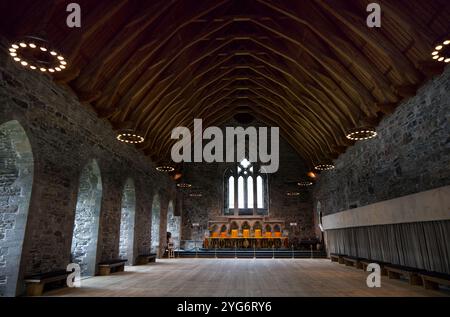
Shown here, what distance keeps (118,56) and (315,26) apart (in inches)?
211

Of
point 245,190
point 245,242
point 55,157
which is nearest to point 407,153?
point 55,157

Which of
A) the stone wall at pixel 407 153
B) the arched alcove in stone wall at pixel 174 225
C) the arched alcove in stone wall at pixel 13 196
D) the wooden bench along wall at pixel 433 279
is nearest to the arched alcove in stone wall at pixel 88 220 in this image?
the arched alcove in stone wall at pixel 13 196

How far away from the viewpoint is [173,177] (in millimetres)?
19547

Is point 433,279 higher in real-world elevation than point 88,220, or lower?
lower

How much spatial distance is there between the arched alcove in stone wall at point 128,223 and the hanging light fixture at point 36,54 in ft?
25.5

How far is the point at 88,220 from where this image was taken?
32.2 feet

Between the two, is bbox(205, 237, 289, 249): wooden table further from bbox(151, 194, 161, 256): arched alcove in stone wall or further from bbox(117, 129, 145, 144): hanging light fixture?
bbox(117, 129, 145, 144): hanging light fixture

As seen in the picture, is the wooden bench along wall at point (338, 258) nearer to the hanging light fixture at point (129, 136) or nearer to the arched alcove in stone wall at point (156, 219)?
the arched alcove in stone wall at point (156, 219)

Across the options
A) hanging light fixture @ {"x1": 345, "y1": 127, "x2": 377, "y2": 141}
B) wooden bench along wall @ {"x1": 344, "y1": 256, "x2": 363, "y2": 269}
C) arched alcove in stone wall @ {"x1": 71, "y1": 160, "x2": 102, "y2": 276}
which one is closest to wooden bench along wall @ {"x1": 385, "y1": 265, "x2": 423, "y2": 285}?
wooden bench along wall @ {"x1": 344, "y1": 256, "x2": 363, "y2": 269}

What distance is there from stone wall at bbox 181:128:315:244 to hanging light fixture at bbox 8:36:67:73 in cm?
1607

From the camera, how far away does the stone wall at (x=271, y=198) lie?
20078 mm

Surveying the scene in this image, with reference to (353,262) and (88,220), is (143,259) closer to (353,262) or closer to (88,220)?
(88,220)

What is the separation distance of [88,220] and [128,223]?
9.72ft
